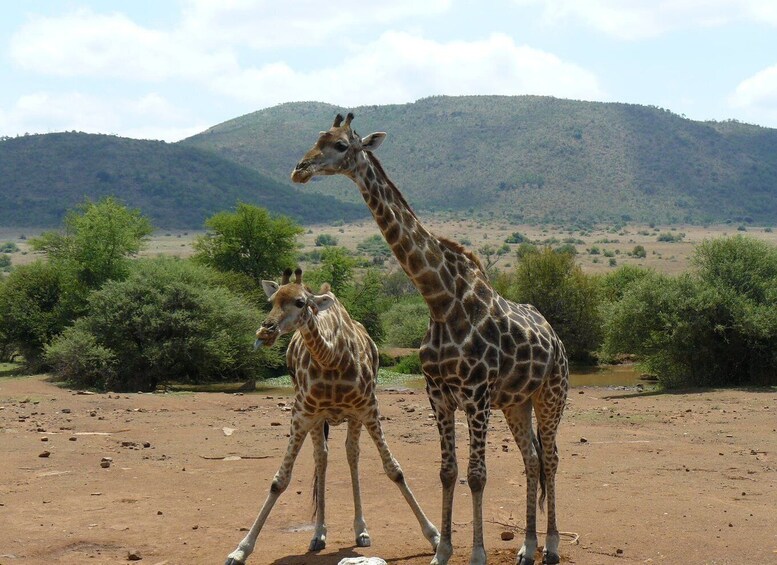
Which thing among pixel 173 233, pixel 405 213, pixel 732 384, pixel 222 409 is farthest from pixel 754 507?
pixel 173 233

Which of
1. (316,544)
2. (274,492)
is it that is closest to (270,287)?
(274,492)

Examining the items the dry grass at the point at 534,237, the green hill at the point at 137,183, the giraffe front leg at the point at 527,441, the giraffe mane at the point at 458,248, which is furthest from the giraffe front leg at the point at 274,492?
the green hill at the point at 137,183

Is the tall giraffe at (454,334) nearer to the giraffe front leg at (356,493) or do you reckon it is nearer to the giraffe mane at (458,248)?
the giraffe mane at (458,248)

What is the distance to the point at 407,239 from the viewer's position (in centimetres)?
793

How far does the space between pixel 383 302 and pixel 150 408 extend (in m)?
15.8

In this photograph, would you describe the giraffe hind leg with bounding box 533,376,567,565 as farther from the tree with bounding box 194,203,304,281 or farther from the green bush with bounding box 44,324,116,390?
the tree with bounding box 194,203,304,281

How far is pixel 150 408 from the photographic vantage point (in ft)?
63.4

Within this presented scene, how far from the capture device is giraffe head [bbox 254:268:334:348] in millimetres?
7734

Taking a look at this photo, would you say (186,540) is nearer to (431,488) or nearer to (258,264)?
(431,488)

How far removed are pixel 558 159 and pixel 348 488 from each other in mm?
97770

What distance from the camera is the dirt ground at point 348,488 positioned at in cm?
885

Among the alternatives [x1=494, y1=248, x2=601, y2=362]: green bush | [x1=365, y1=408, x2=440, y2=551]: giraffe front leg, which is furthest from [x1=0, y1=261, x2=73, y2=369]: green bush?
[x1=365, y1=408, x2=440, y2=551]: giraffe front leg

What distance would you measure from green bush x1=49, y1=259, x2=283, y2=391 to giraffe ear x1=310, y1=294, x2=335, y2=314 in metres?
17.8

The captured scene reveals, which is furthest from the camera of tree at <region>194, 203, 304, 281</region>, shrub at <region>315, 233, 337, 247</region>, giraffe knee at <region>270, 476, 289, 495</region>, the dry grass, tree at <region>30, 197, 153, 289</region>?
shrub at <region>315, 233, 337, 247</region>
